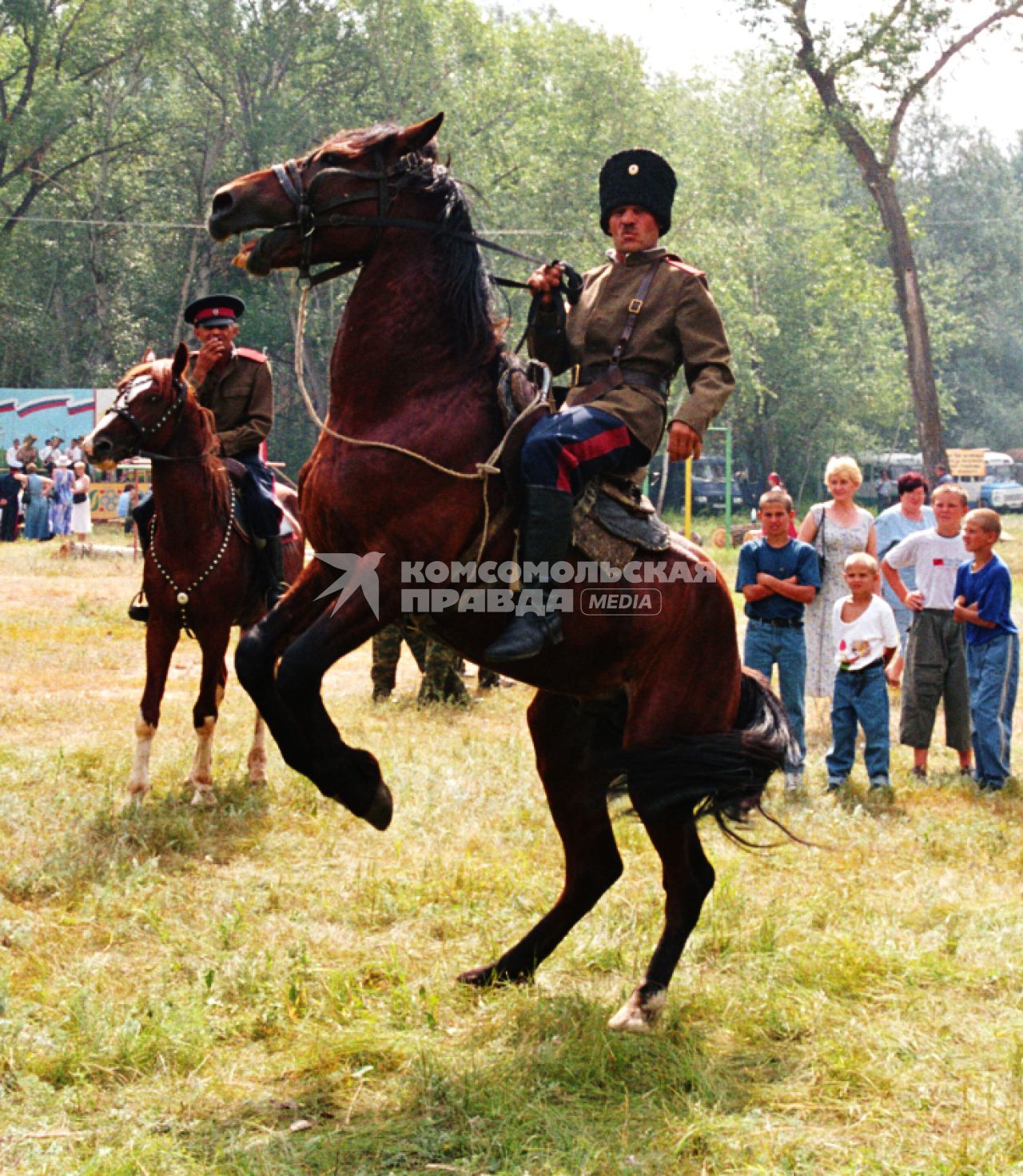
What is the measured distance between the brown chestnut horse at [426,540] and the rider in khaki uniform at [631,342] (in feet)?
1.02

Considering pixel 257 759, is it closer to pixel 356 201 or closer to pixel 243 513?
pixel 243 513

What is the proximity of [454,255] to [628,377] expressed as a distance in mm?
838

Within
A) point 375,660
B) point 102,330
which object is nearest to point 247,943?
point 375,660

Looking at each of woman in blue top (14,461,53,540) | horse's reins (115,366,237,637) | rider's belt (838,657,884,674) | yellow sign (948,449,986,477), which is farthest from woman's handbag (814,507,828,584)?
yellow sign (948,449,986,477)

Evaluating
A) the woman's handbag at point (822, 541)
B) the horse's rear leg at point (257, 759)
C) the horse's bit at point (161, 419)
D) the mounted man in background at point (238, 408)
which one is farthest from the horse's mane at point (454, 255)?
the woman's handbag at point (822, 541)

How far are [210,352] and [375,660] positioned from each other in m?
4.23

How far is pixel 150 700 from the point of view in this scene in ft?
27.3

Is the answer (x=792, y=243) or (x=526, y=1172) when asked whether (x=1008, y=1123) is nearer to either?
(x=526, y=1172)

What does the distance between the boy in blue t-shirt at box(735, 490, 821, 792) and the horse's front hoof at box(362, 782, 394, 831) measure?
5.15 m

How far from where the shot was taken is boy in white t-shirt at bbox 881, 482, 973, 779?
9.81m

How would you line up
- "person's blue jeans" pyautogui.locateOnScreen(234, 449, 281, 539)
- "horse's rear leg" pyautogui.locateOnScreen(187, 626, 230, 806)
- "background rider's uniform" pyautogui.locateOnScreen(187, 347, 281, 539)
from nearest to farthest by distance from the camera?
"horse's rear leg" pyautogui.locateOnScreen(187, 626, 230, 806) < "person's blue jeans" pyautogui.locateOnScreen(234, 449, 281, 539) < "background rider's uniform" pyautogui.locateOnScreen(187, 347, 281, 539)

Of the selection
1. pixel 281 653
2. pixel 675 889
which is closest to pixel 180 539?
pixel 281 653

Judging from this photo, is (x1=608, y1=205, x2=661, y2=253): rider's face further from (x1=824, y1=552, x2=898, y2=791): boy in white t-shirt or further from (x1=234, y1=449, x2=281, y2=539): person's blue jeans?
(x1=824, y1=552, x2=898, y2=791): boy in white t-shirt

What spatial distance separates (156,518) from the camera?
837 centimetres
